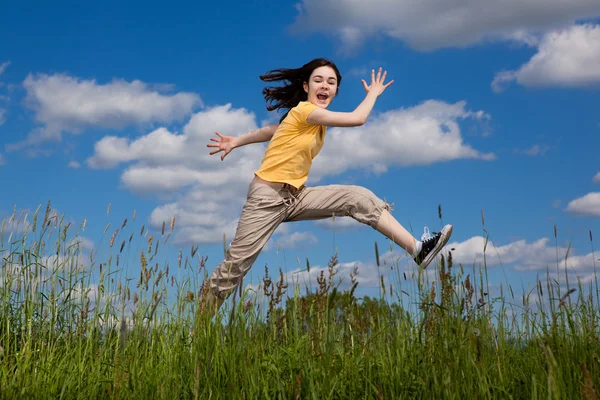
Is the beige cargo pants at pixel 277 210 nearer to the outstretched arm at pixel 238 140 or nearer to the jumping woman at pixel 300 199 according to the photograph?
the jumping woman at pixel 300 199

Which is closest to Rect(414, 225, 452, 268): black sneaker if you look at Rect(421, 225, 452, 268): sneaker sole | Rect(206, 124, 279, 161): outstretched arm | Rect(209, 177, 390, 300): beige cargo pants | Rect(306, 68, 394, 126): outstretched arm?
Rect(421, 225, 452, 268): sneaker sole

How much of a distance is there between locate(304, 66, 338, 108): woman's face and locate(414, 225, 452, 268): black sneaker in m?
1.63

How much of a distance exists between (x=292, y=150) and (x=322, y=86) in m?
0.89

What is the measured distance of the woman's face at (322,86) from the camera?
18.4ft

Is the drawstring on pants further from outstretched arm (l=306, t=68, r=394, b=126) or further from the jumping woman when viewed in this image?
outstretched arm (l=306, t=68, r=394, b=126)

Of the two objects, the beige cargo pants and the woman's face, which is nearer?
the beige cargo pants

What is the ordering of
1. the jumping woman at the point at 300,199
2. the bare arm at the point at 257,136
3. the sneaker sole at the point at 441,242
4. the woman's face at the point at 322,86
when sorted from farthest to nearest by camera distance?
the bare arm at the point at 257,136 < the woman's face at the point at 322,86 < the jumping woman at the point at 300,199 < the sneaker sole at the point at 441,242

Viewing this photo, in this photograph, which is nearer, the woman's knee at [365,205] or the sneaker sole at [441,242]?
the sneaker sole at [441,242]

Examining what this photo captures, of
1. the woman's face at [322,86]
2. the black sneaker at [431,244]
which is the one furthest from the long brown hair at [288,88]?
the black sneaker at [431,244]

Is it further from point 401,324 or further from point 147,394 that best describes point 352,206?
point 147,394

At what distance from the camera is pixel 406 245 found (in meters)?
5.09

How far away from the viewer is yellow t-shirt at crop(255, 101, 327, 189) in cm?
508

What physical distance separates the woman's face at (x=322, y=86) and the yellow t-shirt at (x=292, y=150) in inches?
16.6

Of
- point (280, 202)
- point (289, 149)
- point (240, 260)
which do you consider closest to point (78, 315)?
point (240, 260)
